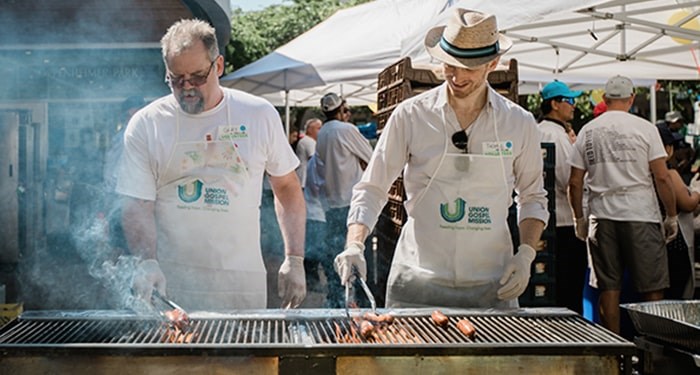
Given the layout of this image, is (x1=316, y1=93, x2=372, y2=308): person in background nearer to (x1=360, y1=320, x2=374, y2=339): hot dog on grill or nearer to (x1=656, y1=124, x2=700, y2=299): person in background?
(x1=656, y1=124, x2=700, y2=299): person in background

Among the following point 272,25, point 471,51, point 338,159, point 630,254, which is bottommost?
point 630,254

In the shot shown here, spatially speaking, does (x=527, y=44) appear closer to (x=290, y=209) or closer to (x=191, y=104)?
(x=290, y=209)

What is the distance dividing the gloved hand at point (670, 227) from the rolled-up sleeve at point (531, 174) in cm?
272

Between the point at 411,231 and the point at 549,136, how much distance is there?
2922 millimetres

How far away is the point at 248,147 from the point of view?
3.04 metres

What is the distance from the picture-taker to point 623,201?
16.8 feet

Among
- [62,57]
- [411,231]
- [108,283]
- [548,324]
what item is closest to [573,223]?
A: [411,231]

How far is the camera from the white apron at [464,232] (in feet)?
9.77

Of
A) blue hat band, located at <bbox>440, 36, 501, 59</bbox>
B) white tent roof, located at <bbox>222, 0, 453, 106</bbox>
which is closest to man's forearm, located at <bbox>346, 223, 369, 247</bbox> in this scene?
blue hat band, located at <bbox>440, 36, 501, 59</bbox>

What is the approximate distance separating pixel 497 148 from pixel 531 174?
213mm

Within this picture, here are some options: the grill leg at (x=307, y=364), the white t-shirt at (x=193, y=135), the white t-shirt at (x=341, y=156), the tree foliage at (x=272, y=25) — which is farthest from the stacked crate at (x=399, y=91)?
the tree foliage at (x=272, y=25)

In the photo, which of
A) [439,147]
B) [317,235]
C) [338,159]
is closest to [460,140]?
[439,147]

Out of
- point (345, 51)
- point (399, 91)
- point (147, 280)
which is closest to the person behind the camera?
point (147, 280)

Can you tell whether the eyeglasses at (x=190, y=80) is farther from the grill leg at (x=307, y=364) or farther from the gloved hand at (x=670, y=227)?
the gloved hand at (x=670, y=227)
